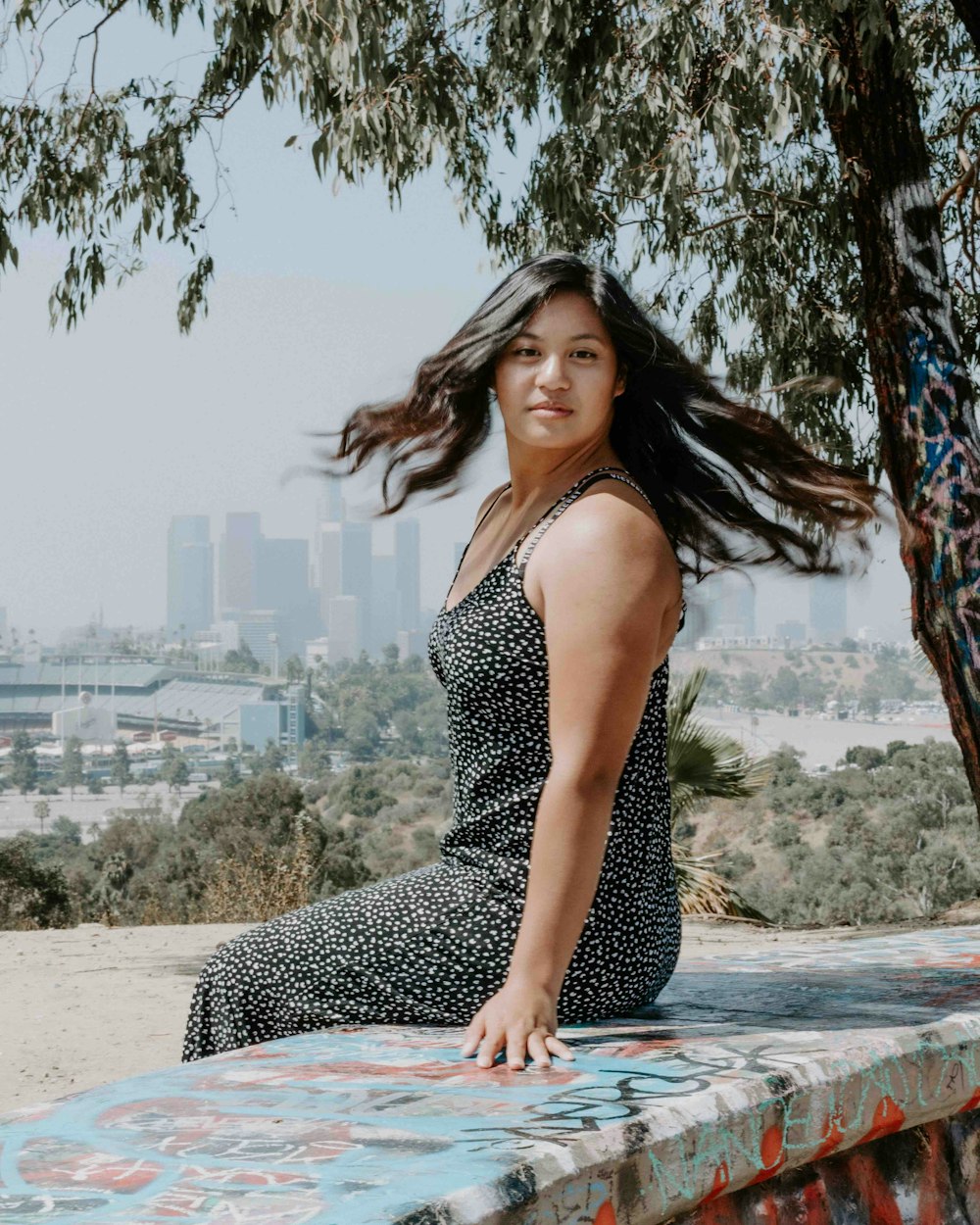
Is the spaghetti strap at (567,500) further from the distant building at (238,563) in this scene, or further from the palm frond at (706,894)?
the distant building at (238,563)

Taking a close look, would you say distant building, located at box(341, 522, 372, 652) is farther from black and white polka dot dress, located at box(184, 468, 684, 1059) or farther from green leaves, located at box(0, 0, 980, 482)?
black and white polka dot dress, located at box(184, 468, 684, 1059)

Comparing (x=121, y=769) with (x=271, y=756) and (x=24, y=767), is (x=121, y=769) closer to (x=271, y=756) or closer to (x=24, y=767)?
(x=24, y=767)

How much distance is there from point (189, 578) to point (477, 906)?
367 feet

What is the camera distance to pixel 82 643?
81.7 m

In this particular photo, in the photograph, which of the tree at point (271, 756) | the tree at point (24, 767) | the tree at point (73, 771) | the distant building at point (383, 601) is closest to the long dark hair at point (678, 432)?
the tree at point (271, 756)

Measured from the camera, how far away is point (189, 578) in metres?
112

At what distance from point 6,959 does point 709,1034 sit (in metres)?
6.94

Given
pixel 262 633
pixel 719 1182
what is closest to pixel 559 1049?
pixel 719 1182

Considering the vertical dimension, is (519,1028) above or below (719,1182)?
above

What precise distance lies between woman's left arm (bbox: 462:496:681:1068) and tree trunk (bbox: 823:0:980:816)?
3.37 metres

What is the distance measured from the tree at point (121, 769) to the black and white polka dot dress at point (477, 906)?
6340 centimetres

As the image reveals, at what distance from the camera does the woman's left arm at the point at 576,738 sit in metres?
1.86

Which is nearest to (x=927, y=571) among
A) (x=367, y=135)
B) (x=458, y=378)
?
(x=367, y=135)

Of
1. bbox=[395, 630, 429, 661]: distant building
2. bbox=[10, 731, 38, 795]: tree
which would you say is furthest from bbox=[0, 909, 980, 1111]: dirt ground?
bbox=[395, 630, 429, 661]: distant building
